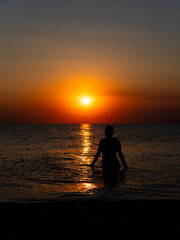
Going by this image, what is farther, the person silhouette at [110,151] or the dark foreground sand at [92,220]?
the person silhouette at [110,151]

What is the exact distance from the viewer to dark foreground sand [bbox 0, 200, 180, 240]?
462cm

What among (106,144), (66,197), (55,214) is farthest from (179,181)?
(55,214)

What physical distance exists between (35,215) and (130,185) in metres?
5.64

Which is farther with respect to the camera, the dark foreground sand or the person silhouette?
the person silhouette

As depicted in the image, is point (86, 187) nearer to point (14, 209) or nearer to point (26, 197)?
Answer: point (26, 197)

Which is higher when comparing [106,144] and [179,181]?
[106,144]

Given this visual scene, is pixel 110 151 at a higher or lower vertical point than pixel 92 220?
higher

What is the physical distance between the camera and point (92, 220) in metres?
5.34

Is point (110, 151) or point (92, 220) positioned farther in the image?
point (110, 151)

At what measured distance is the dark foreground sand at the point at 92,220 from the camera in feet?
15.2

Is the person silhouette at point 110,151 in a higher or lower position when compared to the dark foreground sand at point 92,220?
higher

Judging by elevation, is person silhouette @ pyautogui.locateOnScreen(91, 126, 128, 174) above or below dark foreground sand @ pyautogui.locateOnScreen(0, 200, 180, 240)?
above

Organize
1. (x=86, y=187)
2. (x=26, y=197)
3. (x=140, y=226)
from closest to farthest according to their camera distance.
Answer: (x=140, y=226), (x=26, y=197), (x=86, y=187)

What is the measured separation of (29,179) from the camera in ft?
38.8
